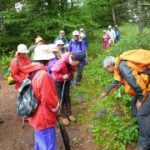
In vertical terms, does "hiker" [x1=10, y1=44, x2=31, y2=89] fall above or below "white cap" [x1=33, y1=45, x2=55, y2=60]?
below

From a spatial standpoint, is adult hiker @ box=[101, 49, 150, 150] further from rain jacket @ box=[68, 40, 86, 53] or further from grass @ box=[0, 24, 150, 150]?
rain jacket @ box=[68, 40, 86, 53]

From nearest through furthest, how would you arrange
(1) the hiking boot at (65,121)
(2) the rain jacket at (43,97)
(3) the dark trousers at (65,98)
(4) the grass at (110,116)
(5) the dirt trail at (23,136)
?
(2) the rain jacket at (43,97) < (4) the grass at (110,116) < (5) the dirt trail at (23,136) < (3) the dark trousers at (65,98) < (1) the hiking boot at (65,121)

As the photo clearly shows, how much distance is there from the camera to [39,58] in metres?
5.36

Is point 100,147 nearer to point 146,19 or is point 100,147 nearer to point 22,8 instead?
point 146,19

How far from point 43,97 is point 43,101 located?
0.07 metres

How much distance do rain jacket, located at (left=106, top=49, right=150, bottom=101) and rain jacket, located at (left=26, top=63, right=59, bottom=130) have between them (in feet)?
3.84

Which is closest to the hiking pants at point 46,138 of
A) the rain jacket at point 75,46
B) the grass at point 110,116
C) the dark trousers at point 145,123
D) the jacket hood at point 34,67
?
the jacket hood at point 34,67

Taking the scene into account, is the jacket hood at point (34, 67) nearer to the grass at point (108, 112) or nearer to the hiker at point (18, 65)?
the grass at point (108, 112)

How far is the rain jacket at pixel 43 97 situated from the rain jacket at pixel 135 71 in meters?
1.17

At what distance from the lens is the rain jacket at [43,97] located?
16.8 ft

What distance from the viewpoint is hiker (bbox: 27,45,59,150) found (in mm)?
5137

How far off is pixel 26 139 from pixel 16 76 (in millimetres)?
1541

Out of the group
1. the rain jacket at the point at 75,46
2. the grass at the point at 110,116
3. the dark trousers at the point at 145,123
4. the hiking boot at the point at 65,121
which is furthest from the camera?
the rain jacket at the point at 75,46

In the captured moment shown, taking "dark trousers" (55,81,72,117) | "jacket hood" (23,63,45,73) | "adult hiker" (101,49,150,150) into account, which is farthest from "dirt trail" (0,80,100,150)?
"jacket hood" (23,63,45,73)
